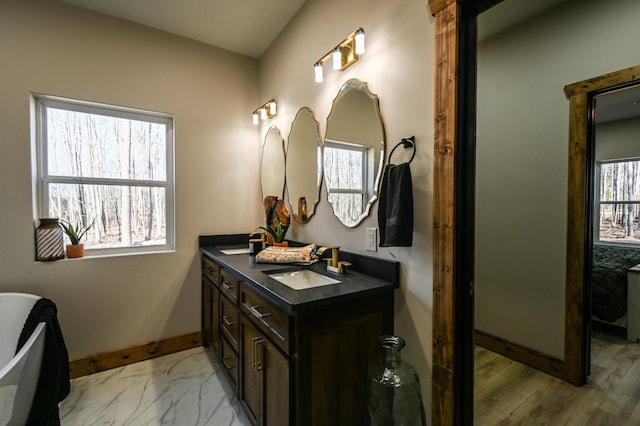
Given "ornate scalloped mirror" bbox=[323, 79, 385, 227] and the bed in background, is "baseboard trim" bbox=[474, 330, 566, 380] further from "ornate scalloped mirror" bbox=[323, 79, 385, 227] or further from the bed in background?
"ornate scalloped mirror" bbox=[323, 79, 385, 227]

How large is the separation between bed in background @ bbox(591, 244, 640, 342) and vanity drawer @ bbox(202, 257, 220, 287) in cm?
324

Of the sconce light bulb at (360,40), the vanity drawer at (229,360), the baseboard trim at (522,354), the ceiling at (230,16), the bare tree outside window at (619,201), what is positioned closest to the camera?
the sconce light bulb at (360,40)

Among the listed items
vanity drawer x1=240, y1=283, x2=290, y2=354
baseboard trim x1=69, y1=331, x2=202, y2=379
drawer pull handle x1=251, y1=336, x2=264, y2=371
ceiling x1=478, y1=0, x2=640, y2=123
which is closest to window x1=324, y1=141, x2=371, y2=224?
vanity drawer x1=240, y1=283, x2=290, y2=354

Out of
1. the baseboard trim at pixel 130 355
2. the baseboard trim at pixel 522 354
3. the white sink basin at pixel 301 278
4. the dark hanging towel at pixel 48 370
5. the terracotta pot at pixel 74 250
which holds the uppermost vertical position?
the terracotta pot at pixel 74 250

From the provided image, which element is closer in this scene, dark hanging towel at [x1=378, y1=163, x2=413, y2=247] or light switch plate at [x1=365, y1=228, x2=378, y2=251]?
dark hanging towel at [x1=378, y1=163, x2=413, y2=247]

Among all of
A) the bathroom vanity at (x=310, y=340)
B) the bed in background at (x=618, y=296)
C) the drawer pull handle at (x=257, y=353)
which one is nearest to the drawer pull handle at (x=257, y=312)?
the bathroom vanity at (x=310, y=340)

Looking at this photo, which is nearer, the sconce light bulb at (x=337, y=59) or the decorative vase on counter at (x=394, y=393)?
the decorative vase on counter at (x=394, y=393)

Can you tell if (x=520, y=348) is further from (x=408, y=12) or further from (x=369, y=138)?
(x=408, y=12)

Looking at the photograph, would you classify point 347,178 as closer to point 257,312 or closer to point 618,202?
point 257,312

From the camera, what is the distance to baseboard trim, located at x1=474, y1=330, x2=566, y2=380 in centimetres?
213

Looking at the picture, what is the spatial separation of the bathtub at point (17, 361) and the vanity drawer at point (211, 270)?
3.22 feet

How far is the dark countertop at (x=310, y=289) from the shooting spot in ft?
3.87

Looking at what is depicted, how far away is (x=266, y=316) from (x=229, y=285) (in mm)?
653

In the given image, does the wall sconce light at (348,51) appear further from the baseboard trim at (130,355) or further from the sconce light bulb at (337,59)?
the baseboard trim at (130,355)
